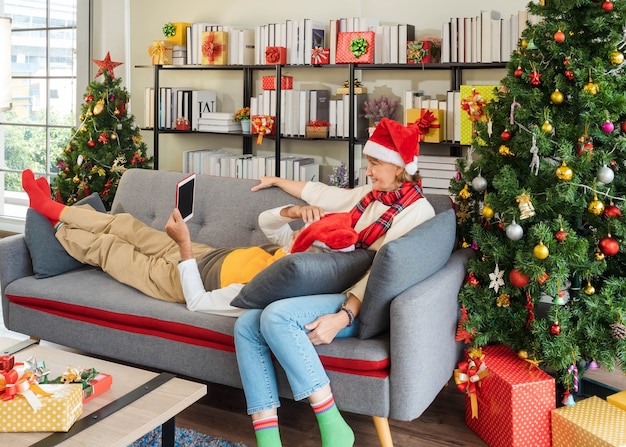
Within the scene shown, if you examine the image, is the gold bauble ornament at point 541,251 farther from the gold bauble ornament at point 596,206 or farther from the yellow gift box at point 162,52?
the yellow gift box at point 162,52

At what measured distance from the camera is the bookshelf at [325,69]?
4.69 metres

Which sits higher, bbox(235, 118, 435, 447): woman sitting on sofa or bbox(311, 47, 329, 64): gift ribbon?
bbox(311, 47, 329, 64): gift ribbon

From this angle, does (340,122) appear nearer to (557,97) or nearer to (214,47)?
(214,47)

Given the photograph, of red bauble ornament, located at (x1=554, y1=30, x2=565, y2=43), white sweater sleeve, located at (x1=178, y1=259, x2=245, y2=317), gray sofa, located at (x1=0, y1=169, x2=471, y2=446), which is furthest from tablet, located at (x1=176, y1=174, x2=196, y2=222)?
red bauble ornament, located at (x1=554, y1=30, x2=565, y2=43)

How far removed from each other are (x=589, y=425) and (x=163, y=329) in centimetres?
154

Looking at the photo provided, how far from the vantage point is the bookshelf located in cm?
469

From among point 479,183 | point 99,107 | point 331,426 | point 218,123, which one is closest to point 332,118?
point 218,123

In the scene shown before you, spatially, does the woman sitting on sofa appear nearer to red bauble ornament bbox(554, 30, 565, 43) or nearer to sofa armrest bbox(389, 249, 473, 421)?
sofa armrest bbox(389, 249, 473, 421)

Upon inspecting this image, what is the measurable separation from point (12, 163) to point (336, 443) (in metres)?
5.15

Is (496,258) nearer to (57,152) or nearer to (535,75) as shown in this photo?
(535,75)

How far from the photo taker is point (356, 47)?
4777 millimetres

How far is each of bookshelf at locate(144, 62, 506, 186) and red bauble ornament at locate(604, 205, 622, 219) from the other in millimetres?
1886

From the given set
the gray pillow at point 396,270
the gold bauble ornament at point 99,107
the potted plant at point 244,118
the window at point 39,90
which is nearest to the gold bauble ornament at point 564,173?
the gray pillow at point 396,270

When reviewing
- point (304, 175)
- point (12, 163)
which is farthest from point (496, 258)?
point (12, 163)
